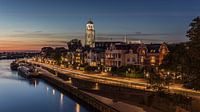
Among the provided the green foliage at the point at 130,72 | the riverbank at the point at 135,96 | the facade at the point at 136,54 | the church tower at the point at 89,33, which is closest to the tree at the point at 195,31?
the riverbank at the point at 135,96

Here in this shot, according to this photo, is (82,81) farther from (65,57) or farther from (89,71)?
(65,57)

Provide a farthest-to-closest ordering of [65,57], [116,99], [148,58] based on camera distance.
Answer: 1. [65,57]
2. [148,58]
3. [116,99]

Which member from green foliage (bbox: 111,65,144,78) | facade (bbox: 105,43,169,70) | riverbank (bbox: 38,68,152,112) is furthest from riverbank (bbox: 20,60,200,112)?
facade (bbox: 105,43,169,70)

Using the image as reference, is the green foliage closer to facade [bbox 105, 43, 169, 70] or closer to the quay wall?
facade [bbox 105, 43, 169, 70]

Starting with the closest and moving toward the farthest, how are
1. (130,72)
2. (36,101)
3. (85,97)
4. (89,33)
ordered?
1. (85,97)
2. (36,101)
3. (130,72)
4. (89,33)

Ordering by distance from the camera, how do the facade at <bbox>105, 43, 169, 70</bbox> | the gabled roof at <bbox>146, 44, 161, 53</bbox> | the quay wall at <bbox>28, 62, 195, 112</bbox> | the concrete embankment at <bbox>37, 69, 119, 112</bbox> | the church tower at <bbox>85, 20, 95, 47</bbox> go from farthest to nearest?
the church tower at <bbox>85, 20, 95, 47</bbox>
the gabled roof at <bbox>146, 44, 161, 53</bbox>
the facade at <bbox>105, 43, 169, 70</bbox>
the concrete embankment at <bbox>37, 69, 119, 112</bbox>
the quay wall at <bbox>28, 62, 195, 112</bbox>

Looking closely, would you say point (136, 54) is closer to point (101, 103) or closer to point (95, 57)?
point (95, 57)

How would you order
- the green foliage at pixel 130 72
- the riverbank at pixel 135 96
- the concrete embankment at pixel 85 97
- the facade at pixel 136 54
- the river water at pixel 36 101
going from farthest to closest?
the facade at pixel 136 54, the green foliage at pixel 130 72, the river water at pixel 36 101, the concrete embankment at pixel 85 97, the riverbank at pixel 135 96

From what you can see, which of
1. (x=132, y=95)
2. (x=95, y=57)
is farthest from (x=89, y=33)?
(x=132, y=95)

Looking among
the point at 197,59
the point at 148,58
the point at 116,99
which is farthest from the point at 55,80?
the point at 197,59

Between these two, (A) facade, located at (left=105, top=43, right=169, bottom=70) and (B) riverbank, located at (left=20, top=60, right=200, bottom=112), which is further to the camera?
(A) facade, located at (left=105, top=43, right=169, bottom=70)

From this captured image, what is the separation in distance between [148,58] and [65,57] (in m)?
77.9

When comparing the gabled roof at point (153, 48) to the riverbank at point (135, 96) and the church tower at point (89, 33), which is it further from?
the church tower at point (89, 33)

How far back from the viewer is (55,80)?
287 ft
